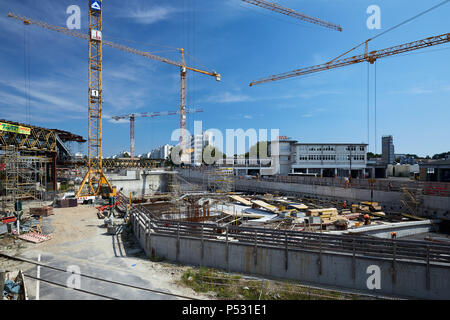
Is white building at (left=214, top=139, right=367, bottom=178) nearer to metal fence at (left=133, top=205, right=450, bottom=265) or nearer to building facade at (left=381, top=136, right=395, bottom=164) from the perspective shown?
building facade at (left=381, top=136, right=395, bottom=164)

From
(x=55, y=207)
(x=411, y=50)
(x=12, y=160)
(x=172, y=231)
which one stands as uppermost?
(x=411, y=50)

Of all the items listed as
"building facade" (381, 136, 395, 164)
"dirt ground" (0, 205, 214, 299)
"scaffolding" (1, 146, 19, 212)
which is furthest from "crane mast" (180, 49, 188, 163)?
"dirt ground" (0, 205, 214, 299)

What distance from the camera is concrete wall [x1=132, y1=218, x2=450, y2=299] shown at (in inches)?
273

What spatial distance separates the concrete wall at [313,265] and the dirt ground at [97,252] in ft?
2.79

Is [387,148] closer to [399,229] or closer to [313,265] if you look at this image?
[399,229]

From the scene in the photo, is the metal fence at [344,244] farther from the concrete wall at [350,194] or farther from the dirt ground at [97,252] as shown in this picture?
Answer: the concrete wall at [350,194]

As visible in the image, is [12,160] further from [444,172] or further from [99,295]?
[444,172]

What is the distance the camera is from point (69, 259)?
367 inches

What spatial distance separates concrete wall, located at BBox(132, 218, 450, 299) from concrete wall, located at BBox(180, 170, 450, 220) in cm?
1428

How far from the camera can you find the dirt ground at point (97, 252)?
25.8 feet
